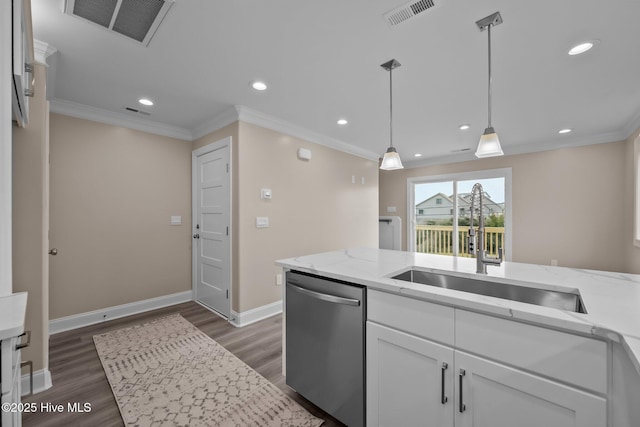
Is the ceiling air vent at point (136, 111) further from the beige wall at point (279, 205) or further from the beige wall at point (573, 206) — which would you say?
the beige wall at point (573, 206)

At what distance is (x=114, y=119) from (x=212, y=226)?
1622mm

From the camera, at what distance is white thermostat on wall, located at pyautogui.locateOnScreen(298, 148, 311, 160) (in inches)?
140

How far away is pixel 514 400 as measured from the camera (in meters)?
0.95

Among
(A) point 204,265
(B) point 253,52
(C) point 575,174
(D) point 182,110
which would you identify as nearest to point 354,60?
(B) point 253,52

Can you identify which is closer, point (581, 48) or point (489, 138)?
point (489, 138)

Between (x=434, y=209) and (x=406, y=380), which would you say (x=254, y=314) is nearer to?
(x=406, y=380)

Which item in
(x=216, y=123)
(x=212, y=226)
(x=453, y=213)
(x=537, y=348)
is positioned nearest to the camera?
(x=537, y=348)

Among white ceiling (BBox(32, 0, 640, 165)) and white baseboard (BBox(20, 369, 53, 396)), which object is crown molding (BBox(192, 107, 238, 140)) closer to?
white ceiling (BBox(32, 0, 640, 165))

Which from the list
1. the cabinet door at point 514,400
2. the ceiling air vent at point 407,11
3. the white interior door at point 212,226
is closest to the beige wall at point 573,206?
the cabinet door at point 514,400

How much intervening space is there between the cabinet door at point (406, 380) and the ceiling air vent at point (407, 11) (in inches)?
69.1

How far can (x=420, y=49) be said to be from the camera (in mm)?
1897

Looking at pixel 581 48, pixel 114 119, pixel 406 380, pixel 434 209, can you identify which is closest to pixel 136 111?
pixel 114 119

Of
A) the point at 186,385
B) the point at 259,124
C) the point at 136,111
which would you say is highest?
the point at 136,111

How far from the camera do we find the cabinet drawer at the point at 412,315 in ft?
3.63
